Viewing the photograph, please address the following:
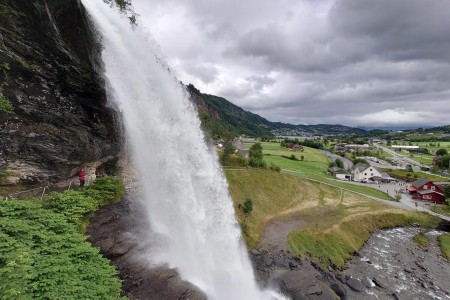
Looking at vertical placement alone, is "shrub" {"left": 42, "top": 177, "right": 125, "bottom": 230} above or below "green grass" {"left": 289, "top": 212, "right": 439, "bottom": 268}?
above

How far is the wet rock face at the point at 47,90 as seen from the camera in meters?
17.1

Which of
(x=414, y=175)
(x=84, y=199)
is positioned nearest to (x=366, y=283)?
(x=84, y=199)

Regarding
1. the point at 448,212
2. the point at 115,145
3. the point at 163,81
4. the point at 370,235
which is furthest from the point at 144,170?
the point at 448,212

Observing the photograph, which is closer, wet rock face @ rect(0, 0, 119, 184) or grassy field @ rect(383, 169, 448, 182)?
wet rock face @ rect(0, 0, 119, 184)

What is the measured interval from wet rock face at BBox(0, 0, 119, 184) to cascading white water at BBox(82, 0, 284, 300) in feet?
9.43

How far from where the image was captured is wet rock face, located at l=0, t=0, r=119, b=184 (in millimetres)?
17109

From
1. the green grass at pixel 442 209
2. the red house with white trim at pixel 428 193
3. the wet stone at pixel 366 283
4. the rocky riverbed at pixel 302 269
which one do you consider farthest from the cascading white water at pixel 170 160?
the red house with white trim at pixel 428 193

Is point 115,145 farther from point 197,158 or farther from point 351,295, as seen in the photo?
point 351,295

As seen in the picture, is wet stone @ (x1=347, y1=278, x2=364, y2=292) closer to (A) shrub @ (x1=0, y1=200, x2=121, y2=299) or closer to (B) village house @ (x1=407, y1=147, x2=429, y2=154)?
(A) shrub @ (x1=0, y1=200, x2=121, y2=299)

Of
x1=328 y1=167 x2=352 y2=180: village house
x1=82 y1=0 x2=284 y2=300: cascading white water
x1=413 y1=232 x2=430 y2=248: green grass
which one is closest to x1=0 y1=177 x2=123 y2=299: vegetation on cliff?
x1=82 y1=0 x2=284 y2=300: cascading white water

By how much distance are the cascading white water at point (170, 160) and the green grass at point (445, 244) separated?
29.5 m

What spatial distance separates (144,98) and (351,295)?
87.5ft

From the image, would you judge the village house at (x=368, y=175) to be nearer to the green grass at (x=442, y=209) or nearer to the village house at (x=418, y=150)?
the green grass at (x=442, y=209)

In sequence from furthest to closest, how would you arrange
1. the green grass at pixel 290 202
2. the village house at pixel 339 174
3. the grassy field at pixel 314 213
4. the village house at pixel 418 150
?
the village house at pixel 418 150 < the village house at pixel 339 174 < the green grass at pixel 290 202 < the grassy field at pixel 314 213
